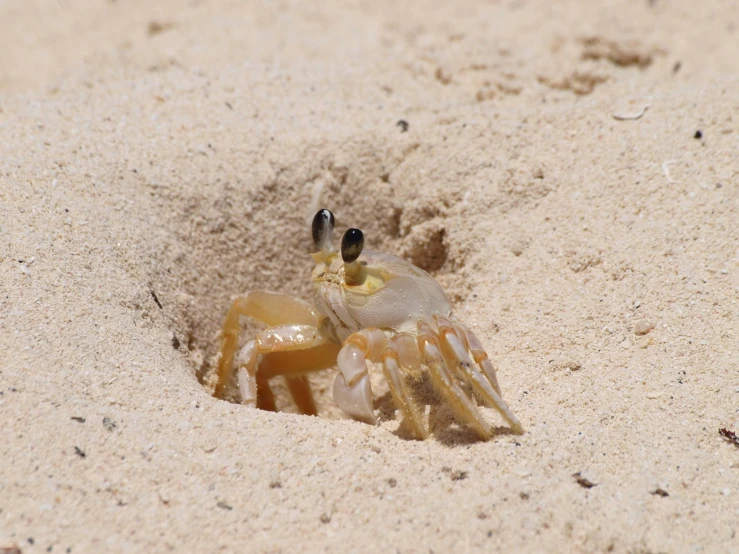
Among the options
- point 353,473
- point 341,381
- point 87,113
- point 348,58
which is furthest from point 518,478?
point 348,58

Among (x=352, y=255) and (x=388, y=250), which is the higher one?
(x=352, y=255)

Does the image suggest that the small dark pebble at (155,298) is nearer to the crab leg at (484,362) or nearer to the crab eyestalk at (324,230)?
the crab eyestalk at (324,230)

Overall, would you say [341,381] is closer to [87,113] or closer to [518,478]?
[518,478]

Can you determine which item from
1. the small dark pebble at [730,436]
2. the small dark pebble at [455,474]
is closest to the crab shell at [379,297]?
the small dark pebble at [455,474]

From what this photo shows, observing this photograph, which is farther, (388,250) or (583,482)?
(388,250)


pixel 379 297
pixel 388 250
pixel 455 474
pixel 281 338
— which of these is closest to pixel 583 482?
pixel 455 474

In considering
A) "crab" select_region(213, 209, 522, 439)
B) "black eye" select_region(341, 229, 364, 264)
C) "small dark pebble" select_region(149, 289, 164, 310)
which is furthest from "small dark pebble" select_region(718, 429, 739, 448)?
"small dark pebble" select_region(149, 289, 164, 310)

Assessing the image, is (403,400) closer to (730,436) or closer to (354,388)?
(354,388)
